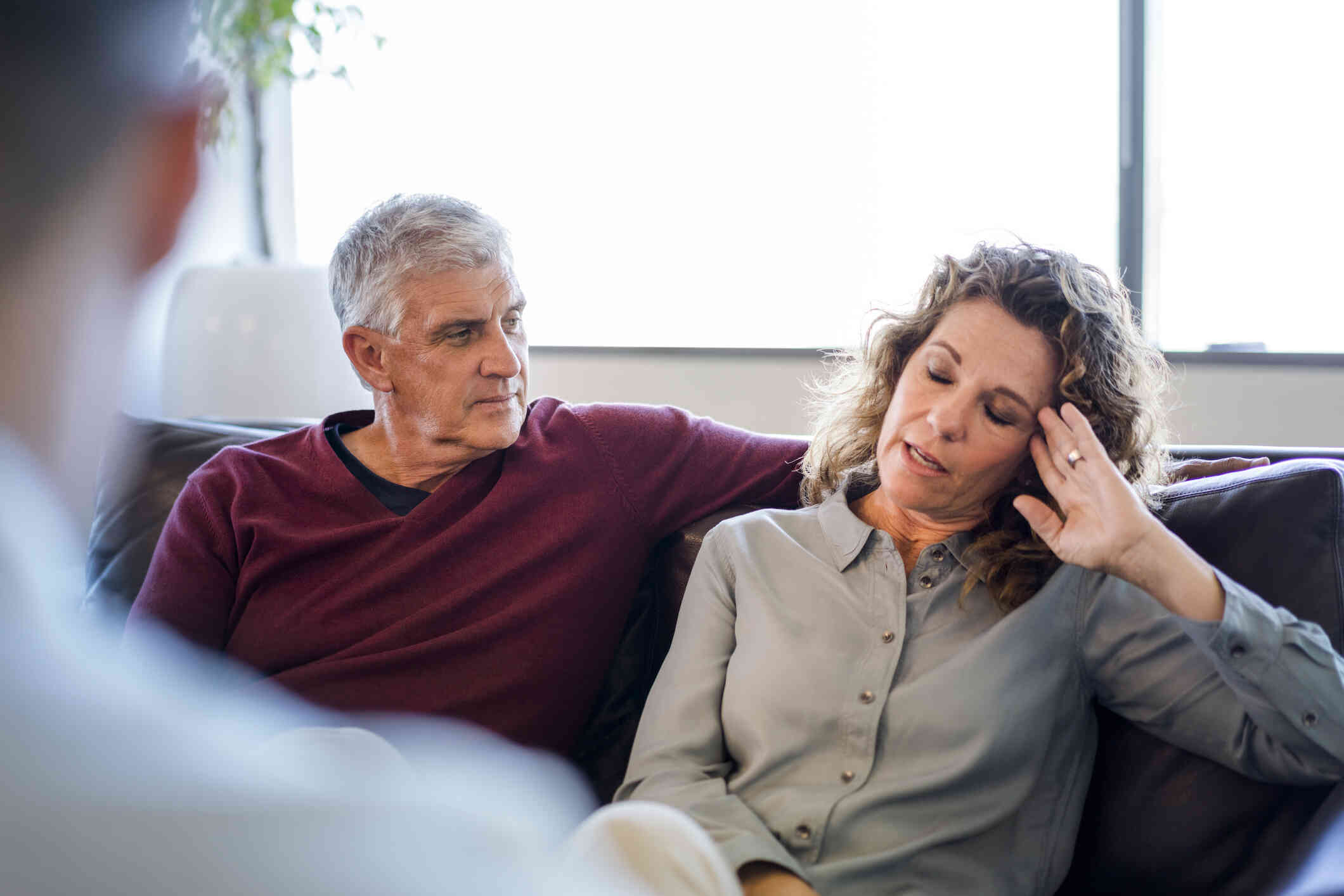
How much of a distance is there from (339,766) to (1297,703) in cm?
109

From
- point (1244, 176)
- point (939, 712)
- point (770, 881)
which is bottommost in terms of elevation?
point (770, 881)

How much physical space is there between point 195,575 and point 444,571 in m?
0.34

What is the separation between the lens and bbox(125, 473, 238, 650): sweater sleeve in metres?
1.40

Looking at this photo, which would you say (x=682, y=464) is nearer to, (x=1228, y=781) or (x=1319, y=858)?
(x=1228, y=781)

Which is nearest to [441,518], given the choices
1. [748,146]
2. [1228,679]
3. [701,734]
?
[701,734]

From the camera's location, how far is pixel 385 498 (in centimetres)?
153

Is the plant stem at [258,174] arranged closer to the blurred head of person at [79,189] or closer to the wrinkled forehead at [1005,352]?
the blurred head of person at [79,189]

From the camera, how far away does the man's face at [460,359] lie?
58.1 inches

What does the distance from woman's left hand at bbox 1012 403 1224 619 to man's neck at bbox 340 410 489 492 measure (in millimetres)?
782

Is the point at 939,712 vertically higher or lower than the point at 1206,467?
lower

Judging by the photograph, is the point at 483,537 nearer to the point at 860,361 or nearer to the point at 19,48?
the point at 860,361

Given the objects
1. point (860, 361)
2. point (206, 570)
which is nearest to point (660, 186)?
point (860, 361)

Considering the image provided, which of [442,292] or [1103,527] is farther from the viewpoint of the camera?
[442,292]

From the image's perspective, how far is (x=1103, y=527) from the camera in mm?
1102
